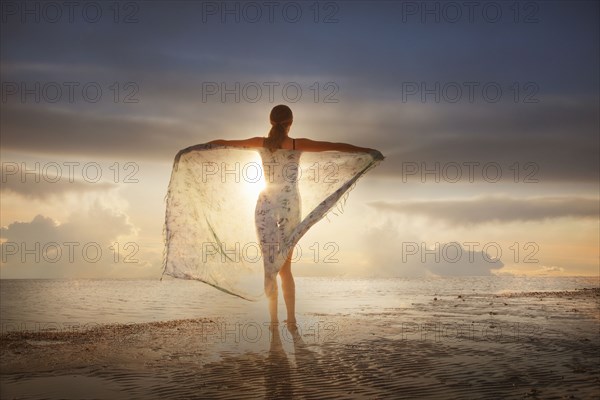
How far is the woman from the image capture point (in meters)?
9.42

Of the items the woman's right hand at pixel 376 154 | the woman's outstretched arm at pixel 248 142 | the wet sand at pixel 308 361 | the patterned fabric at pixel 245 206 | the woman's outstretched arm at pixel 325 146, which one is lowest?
the wet sand at pixel 308 361

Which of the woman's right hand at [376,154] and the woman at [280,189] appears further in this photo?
the woman's right hand at [376,154]

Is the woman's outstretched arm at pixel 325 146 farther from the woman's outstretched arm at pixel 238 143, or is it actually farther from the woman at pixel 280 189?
the woman's outstretched arm at pixel 238 143

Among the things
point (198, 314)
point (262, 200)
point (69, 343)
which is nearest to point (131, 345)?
point (69, 343)

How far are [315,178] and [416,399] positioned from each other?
5.17 m

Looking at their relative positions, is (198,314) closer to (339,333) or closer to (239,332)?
(239,332)

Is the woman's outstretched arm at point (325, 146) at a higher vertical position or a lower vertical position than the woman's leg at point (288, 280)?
higher

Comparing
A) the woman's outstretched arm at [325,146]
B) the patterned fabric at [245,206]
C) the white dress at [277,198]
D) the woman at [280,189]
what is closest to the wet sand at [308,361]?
the woman at [280,189]

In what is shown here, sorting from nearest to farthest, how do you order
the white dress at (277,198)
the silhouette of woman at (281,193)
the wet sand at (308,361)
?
1. the wet sand at (308,361)
2. the silhouette of woman at (281,193)
3. the white dress at (277,198)

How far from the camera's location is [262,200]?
9.66 m

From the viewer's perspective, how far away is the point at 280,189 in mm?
9594

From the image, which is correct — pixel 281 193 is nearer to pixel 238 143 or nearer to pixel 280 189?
pixel 280 189

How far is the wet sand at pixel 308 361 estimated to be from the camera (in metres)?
5.57

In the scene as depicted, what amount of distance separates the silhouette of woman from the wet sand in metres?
0.97
